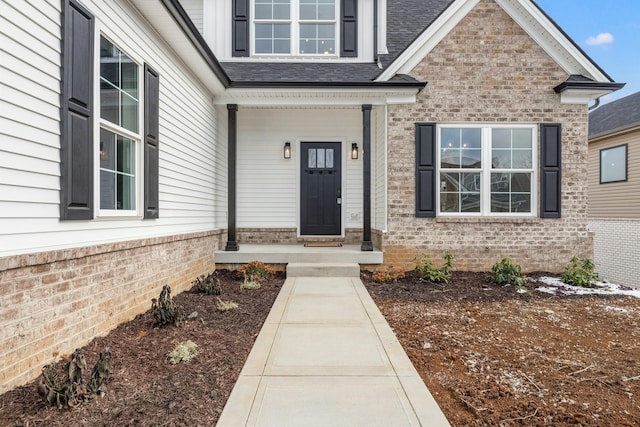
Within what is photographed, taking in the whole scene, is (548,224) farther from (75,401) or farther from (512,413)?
(75,401)

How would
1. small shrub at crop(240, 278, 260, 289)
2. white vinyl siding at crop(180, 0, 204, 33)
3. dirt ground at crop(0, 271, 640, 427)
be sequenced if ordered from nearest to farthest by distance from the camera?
dirt ground at crop(0, 271, 640, 427) → small shrub at crop(240, 278, 260, 289) → white vinyl siding at crop(180, 0, 204, 33)

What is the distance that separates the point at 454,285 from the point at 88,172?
5.42m

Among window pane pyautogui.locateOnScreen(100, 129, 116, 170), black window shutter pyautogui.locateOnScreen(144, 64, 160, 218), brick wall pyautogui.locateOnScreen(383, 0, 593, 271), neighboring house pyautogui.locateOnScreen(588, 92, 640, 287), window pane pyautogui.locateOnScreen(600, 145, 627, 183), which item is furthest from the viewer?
window pane pyautogui.locateOnScreen(600, 145, 627, 183)

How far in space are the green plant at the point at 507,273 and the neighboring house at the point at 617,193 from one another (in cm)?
602

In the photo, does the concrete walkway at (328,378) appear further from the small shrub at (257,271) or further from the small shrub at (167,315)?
the small shrub at (257,271)

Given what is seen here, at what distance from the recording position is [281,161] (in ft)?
28.0

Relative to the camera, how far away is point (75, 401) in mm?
2357

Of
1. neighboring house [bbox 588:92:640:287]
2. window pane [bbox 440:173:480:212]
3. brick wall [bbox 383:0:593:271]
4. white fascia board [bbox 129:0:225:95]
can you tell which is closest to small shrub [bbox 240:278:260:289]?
brick wall [bbox 383:0:593:271]

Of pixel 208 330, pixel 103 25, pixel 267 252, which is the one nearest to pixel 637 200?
pixel 267 252

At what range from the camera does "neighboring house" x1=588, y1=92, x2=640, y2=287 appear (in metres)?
11.7

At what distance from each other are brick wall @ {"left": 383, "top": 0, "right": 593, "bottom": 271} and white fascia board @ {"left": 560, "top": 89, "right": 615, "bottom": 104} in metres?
0.09

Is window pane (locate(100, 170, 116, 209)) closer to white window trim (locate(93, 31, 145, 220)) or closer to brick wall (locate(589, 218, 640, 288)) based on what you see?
white window trim (locate(93, 31, 145, 220))

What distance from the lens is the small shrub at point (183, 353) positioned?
308 centimetres

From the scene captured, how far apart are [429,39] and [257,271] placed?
518cm
